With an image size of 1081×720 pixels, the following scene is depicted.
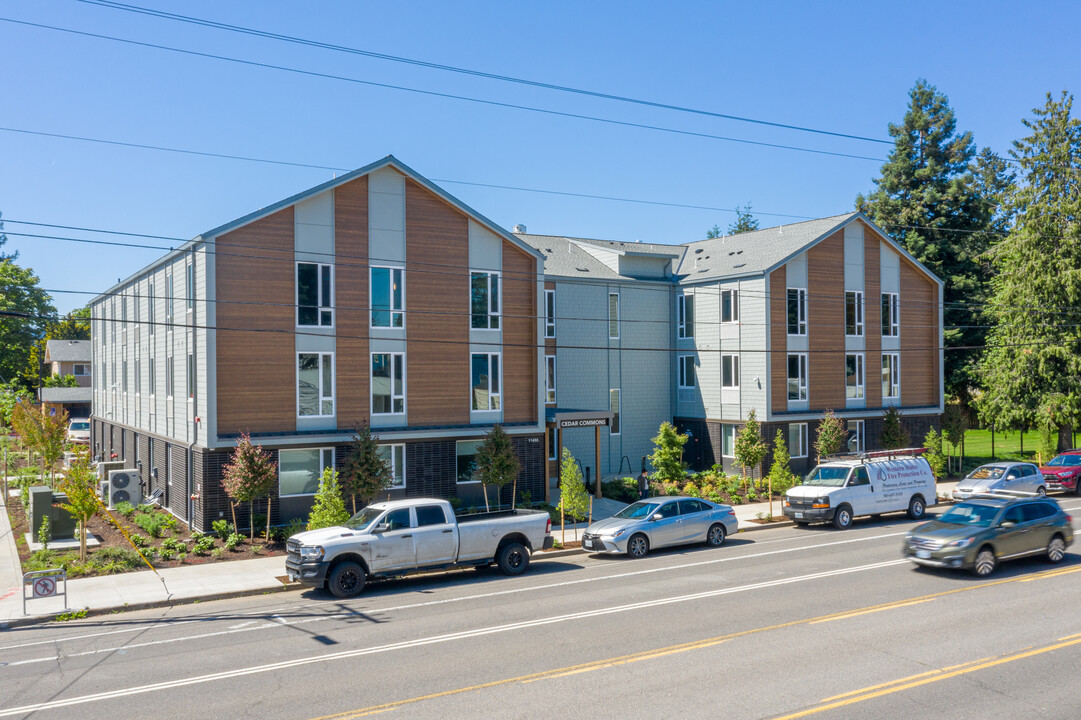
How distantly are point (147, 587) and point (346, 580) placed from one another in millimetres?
4838

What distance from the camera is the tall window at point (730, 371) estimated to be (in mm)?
36562

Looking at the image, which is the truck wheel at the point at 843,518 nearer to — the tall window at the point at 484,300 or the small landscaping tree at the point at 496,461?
the small landscaping tree at the point at 496,461

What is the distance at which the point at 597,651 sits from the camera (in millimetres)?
12062

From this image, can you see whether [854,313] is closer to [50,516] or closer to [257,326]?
[257,326]

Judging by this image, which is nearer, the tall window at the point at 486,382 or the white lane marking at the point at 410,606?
the white lane marking at the point at 410,606

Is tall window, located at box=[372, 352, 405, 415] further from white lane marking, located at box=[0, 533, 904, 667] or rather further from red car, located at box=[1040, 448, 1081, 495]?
red car, located at box=[1040, 448, 1081, 495]

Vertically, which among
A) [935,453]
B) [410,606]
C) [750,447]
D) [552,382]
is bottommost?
[410,606]

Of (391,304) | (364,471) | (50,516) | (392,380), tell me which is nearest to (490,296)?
(391,304)

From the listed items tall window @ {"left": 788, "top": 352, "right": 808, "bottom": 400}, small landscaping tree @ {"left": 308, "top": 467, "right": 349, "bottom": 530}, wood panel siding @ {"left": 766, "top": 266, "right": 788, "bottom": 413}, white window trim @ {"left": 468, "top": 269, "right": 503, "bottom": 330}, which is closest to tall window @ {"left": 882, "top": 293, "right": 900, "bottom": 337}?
tall window @ {"left": 788, "top": 352, "right": 808, "bottom": 400}

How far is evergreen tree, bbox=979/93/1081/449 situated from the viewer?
41.9 metres

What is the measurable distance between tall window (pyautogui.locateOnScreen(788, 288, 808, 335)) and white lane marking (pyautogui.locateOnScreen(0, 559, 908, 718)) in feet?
64.1

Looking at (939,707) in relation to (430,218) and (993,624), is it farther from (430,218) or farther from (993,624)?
(430,218)

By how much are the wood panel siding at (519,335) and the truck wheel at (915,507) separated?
1299cm

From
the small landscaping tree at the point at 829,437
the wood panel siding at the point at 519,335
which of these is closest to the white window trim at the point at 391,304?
the wood panel siding at the point at 519,335
